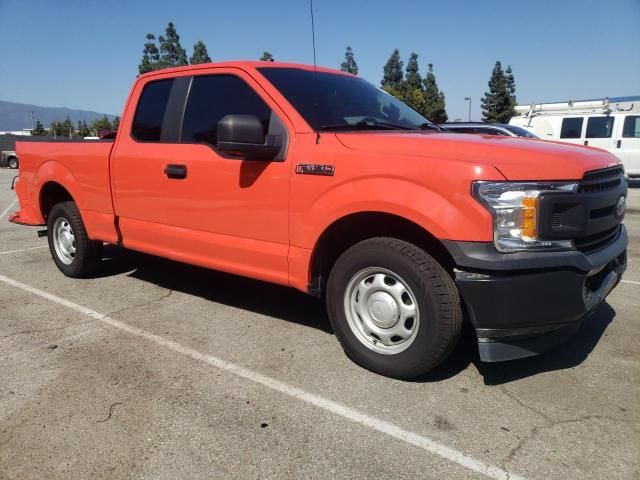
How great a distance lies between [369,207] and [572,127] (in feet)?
51.2

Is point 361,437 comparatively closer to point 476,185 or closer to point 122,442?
point 122,442

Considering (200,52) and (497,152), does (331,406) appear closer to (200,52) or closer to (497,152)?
(497,152)

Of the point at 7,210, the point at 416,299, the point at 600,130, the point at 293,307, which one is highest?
the point at 600,130

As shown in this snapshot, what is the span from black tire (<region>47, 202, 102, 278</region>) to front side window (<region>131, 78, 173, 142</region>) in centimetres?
127

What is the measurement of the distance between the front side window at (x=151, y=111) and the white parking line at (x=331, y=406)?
5.14ft

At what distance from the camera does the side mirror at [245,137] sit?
3.10m

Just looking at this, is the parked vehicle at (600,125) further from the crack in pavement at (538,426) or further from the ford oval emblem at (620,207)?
the crack in pavement at (538,426)

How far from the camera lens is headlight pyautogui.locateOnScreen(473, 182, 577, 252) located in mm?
2502

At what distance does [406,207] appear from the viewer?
108 inches

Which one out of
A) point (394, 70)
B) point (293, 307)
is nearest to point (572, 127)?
point (293, 307)

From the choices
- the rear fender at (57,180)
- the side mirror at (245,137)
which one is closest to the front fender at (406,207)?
the side mirror at (245,137)

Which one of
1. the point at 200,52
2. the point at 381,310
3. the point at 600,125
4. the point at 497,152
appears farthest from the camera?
the point at 200,52

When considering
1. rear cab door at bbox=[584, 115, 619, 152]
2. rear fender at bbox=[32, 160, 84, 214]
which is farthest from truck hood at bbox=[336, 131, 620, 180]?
rear cab door at bbox=[584, 115, 619, 152]

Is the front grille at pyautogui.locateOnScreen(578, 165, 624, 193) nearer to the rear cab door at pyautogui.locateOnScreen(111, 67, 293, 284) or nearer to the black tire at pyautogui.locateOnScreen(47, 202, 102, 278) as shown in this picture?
the rear cab door at pyautogui.locateOnScreen(111, 67, 293, 284)
